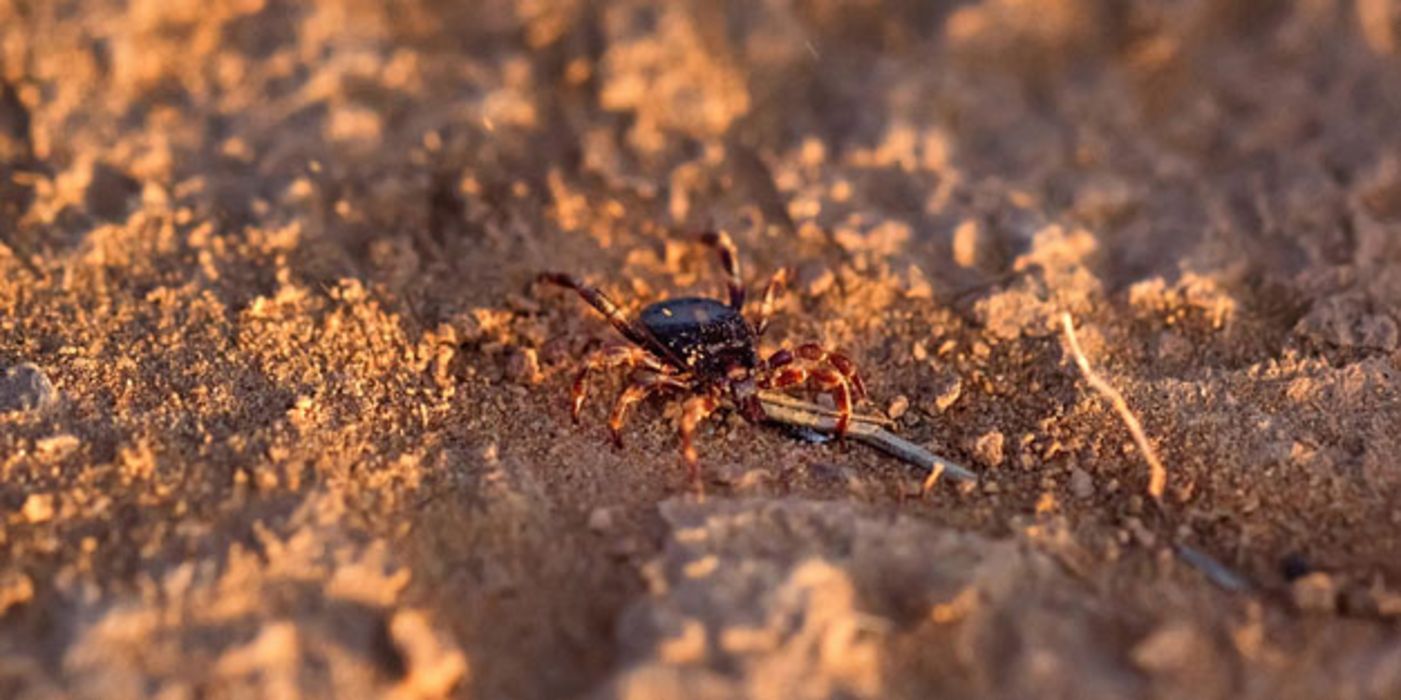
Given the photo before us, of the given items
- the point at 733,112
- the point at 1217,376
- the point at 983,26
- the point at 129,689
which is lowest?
the point at 129,689

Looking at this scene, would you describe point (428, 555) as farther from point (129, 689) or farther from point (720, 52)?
point (720, 52)

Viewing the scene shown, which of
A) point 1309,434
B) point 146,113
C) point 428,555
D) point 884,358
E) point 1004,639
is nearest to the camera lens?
point 1004,639

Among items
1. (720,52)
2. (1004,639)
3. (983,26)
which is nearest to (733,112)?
(720,52)

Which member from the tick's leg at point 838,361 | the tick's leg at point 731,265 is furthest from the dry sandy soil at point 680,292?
the tick's leg at point 838,361

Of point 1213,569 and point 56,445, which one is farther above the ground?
Result: point 1213,569

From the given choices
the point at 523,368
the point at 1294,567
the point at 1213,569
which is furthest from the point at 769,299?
the point at 1294,567

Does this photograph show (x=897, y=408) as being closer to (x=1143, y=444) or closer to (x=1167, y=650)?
(x=1143, y=444)

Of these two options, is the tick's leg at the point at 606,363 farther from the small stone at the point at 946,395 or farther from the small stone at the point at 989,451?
the small stone at the point at 989,451
